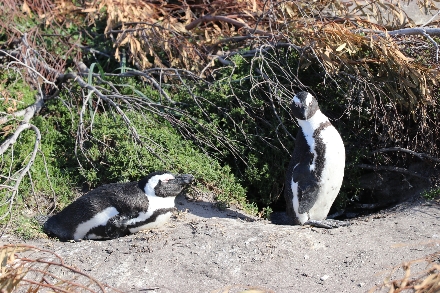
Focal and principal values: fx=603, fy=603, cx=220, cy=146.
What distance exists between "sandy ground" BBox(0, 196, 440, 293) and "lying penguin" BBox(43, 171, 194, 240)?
14cm

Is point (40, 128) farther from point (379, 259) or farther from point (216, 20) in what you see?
point (379, 259)

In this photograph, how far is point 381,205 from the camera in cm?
545

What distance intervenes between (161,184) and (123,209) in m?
0.31

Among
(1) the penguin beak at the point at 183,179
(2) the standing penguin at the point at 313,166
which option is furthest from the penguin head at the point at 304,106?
(1) the penguin beak at the point at 183,179

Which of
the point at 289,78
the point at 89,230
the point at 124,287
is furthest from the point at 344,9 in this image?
the point at 124,287

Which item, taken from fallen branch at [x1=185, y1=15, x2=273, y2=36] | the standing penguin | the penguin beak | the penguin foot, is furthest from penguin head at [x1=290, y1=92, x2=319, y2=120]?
fallen branch at [x1=185, y1=15, x2=273, y2=36]

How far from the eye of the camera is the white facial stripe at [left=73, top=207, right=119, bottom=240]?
4086mm

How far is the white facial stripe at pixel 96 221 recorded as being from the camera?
409cm

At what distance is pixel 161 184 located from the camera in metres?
4.12

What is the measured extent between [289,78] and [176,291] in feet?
9.42

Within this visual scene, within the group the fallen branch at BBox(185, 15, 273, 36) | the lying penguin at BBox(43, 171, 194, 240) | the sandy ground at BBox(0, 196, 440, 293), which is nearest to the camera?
the sandy ground at BBox(0, 196, 440, 293)

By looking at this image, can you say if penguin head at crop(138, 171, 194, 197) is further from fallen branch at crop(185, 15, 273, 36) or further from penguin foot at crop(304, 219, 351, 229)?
fallen branch at crop(185, 15, 273, 36)

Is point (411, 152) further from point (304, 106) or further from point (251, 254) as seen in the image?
point (251, 254)

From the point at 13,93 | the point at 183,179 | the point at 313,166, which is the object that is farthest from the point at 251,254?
the point at 13,93
